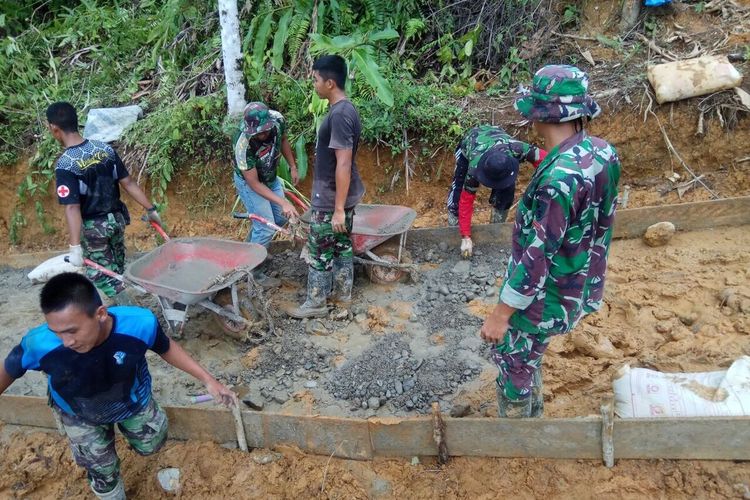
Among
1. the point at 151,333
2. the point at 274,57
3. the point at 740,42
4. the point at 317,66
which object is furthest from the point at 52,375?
the point at 740,42

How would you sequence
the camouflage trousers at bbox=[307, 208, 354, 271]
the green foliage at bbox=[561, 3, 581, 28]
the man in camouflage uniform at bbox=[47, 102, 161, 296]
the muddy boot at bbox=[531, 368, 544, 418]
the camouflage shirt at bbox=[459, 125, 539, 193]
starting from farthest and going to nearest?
the green foliage at bbox=[561, 3, 581, 28], the camouflage shirt at bbox=[459, 125, 539, 193], the camouflage trousers at bbox=[307, 208, 354, 271], the man in camouflage uniform at bbox=[47, 102, 161, 296], the muddy boot at bbox=[531, 368, 544, 418]

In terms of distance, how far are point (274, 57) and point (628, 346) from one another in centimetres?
517

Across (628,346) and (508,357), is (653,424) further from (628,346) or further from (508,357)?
(628,346)

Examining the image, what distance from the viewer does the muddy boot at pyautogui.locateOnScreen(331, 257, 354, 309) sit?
4.65 metres

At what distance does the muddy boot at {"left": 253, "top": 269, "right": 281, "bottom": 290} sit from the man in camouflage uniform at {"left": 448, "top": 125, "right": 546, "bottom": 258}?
1806mm

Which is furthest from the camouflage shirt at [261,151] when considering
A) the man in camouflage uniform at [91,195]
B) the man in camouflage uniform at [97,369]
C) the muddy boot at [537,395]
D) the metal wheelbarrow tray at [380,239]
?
the muddy boot at [537,395]

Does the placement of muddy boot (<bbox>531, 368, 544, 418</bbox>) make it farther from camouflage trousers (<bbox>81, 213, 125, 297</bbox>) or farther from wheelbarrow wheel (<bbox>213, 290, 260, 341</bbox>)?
camouflage trousers (<bbox>81, 213, 125, 297</bbox>)

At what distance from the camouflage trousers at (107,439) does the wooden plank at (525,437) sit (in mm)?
1682

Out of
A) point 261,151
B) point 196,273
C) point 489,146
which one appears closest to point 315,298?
point 196,273

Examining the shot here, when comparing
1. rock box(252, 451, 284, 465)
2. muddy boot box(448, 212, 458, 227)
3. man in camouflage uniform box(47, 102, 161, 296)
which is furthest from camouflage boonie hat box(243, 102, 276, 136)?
rock box(252, 451, 284, 465)

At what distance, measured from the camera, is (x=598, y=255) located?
8.29ft

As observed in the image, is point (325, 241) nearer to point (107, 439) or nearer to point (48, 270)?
point (107, 439)

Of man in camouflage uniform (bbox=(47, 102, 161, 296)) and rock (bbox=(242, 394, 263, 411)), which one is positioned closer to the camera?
rock (bbox=(242, 394, 263, 411))

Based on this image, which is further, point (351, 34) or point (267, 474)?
point (351, 34)
